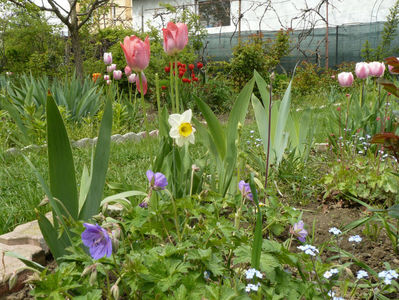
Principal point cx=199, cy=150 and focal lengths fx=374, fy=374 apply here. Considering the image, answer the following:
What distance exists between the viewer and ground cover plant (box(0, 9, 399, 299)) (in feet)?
3.17

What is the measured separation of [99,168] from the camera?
3.99 ft

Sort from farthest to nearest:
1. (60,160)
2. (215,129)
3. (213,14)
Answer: (213,14) → (215,129) → (60,160)

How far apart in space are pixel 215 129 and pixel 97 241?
3.22ft

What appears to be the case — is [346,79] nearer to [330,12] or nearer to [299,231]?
[299,231]

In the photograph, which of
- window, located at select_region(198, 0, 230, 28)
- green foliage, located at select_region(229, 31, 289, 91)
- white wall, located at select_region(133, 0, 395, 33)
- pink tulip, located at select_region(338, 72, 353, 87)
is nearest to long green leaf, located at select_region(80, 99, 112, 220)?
pink tulip, located at select_region(338, 72, 353, 87)

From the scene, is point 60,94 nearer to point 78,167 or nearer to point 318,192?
point 78,167

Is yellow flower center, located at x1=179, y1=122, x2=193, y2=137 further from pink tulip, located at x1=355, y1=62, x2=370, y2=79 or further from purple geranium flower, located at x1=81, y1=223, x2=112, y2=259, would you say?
pink tulip, located at x1=355, y1=62, x2=370, y2=79

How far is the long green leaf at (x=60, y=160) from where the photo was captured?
1.11 meters

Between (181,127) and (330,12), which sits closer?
(181,127)

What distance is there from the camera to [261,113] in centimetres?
226

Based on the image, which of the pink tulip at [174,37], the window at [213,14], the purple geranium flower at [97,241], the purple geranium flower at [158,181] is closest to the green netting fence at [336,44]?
the window at [213,14]

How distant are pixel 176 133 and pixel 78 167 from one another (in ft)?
4.52

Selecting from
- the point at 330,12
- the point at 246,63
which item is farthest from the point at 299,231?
the point at 330,12

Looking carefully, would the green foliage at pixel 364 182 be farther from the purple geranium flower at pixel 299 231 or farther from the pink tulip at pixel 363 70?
the pink tulip at pixel 363 70
